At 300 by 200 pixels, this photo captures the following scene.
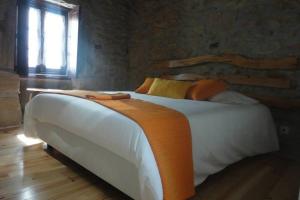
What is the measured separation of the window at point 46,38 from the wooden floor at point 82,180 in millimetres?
1598

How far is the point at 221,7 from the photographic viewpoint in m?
3.45

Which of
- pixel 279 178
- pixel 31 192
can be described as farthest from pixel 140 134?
pixel 279 178

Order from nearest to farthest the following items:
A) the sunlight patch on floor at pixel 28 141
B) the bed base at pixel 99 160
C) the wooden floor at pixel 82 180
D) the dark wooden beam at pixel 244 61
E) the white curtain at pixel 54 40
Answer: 1. the bed base at pixel 99 160
2. the wooden floor at pixel 82 180
3. the sunlight patch on floor at pixel 28 141
4. the dark wooden beam at pixel 244 61
5. the white curtain at pixel 54 40

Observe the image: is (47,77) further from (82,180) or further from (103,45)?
(82,180)

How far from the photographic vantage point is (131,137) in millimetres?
1407

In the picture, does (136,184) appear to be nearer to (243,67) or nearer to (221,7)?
(243,67)

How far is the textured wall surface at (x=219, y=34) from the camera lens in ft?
9.30

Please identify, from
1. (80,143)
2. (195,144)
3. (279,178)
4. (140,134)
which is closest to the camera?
(140,134)

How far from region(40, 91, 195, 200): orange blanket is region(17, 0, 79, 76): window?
8.58 ft

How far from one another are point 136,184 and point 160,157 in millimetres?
260

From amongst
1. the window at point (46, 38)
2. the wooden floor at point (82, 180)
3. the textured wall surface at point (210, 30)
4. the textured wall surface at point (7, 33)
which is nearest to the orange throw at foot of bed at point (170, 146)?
the wooden floor at point (82, 180)

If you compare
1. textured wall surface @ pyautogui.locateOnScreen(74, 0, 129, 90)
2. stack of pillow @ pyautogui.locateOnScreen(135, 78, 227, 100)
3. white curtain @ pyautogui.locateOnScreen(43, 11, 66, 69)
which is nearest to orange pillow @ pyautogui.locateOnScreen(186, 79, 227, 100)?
stack of pillow @ pyautogui.locateOnScreen(135, 78, 227, 100)

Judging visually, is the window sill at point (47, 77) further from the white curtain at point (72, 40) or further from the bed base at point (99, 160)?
the bed base at point (99, 160)

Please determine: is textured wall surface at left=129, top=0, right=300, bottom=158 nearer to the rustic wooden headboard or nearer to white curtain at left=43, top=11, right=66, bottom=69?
the rustic wooden headboard
